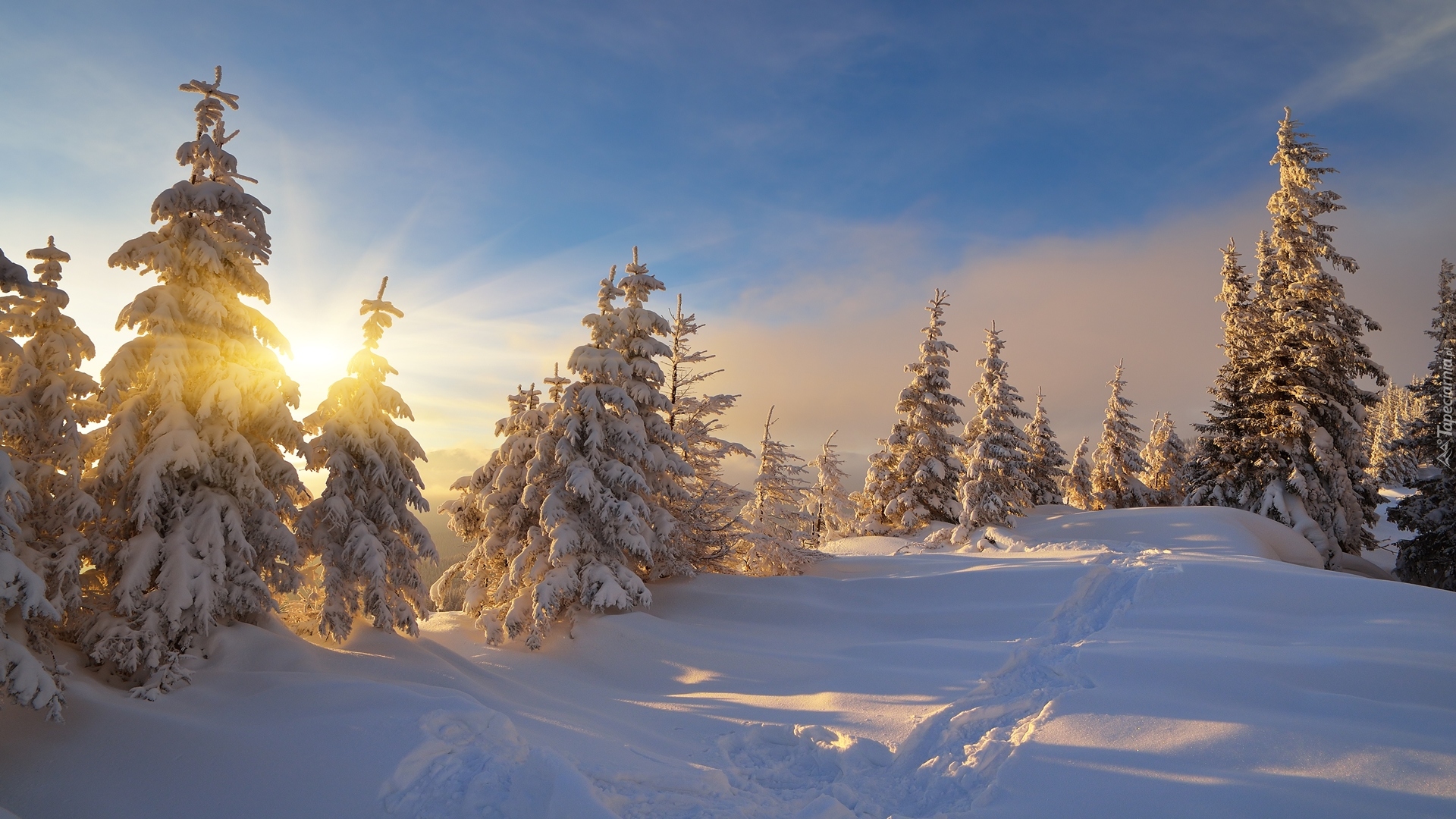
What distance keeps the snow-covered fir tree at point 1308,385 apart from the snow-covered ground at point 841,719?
13.1 metres

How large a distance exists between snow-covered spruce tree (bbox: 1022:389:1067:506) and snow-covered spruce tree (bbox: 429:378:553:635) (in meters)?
34.1

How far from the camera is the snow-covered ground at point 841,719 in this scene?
7.60 metres

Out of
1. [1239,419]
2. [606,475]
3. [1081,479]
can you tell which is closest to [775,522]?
[606,475]

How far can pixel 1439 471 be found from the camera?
81.8 ft

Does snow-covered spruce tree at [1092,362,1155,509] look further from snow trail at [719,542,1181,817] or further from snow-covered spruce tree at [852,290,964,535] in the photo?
snow trail at [719,542,1181,817]

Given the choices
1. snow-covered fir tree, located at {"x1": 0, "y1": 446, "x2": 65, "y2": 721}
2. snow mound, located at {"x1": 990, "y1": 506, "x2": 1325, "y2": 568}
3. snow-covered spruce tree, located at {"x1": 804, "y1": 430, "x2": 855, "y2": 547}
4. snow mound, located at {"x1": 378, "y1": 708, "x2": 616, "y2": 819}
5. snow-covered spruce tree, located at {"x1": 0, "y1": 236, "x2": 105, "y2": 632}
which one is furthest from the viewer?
snow-covered spruce tree, located at {"x1": 804, "y1": 430, "x2": 855, "y2": 547}

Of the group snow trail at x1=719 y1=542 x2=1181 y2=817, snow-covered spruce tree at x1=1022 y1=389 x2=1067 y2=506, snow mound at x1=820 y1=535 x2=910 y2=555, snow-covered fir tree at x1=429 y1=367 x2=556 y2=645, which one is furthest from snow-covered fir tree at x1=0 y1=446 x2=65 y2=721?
snow-covered spruce tree at x1=1022 y1=389 x2=1067 y2=506

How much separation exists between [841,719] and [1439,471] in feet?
94.2

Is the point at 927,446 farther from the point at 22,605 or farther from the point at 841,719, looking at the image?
the point at 22,605

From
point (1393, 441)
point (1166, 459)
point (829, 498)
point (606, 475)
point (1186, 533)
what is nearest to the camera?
point (606, 475)

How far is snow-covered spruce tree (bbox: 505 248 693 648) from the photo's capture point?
15836 millimetres

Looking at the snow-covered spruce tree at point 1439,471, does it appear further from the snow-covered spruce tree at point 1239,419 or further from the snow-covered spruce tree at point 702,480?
the snow-covered spruce tree at point 702,480

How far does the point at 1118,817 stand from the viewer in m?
7.52

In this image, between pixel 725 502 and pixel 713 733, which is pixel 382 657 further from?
Answer: pixel 725 502
